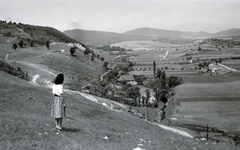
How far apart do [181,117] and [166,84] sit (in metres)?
45.7

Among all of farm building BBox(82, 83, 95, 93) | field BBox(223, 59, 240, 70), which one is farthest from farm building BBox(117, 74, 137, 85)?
field BBox(223, 59, 240, 70)

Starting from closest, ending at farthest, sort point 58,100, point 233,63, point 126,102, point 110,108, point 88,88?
point 58,100, point 110,108, point 88,88, point 126,102, point 233,63

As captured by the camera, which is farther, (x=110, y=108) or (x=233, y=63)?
(x=233, y=63)

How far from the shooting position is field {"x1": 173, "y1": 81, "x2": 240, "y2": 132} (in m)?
57.9

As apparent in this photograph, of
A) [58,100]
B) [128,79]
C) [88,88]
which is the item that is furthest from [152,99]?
[58,100]

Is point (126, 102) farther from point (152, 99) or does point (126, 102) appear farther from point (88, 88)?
Result: point (88, 88)

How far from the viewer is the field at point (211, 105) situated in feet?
190

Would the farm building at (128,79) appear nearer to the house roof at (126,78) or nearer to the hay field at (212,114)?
the house roof at (126,78)

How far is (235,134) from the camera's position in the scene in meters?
48.5

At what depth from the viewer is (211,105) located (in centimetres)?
7025

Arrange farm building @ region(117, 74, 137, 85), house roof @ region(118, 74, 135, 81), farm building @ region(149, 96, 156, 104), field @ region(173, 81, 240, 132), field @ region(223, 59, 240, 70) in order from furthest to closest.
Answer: house roof @ region(118, 74, 135, 81) < farm building @ region(117, 74, 137, 85) < field @ region(223, 59, 240, 70) < farm building @ region(149, 96, 156, 104) < field @ region(173, 81, 240, 132)

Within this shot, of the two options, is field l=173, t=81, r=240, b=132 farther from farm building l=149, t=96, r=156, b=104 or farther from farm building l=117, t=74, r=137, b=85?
farm building l=117, t=74, r=137, b=85

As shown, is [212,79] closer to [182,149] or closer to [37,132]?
[182,149]

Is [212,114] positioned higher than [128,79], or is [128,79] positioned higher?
[128,79]
